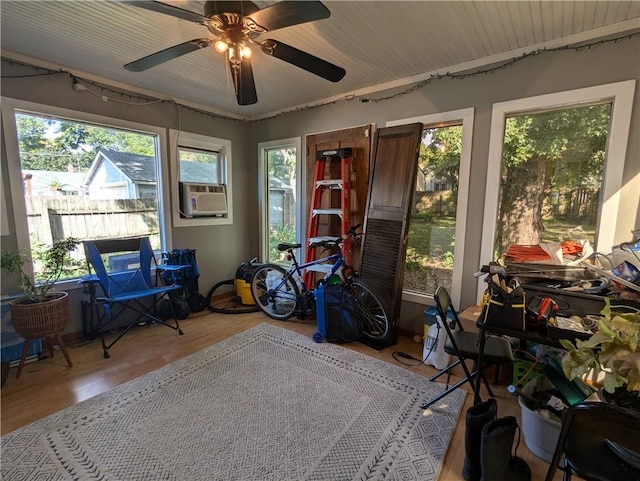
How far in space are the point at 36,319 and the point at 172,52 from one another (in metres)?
2.25

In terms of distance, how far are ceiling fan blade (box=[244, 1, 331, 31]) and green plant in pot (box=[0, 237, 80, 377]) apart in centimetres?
246

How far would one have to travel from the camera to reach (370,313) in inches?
120

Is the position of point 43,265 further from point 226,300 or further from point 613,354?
point 613,354

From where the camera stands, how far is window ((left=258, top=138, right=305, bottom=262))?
4.11 meters

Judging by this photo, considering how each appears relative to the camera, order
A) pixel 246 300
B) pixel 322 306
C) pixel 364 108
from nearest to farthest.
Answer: pixel 322 306 → pixel 364 108 → pixel 246 300

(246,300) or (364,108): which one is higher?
(364,108)

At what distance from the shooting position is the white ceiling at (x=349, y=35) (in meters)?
1.93

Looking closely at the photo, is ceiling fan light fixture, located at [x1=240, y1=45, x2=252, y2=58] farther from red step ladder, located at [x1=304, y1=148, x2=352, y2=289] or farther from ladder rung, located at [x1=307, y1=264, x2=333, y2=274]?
ladder rung, located at [x1=307, y1=264, x2=333, y2=274]

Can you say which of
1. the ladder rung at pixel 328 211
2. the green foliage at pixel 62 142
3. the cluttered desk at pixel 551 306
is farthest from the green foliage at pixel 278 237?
the cluttered desk at pixel 551 306

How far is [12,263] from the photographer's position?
239 cm

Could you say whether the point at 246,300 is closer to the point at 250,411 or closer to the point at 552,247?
the point at 250,411

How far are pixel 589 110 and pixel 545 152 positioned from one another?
0.37m

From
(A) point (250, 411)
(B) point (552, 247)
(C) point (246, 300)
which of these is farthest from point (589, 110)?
(C) point (246, 300)

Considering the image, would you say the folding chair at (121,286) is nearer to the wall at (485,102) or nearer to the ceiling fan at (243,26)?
the ceiling fan at (243,26)
